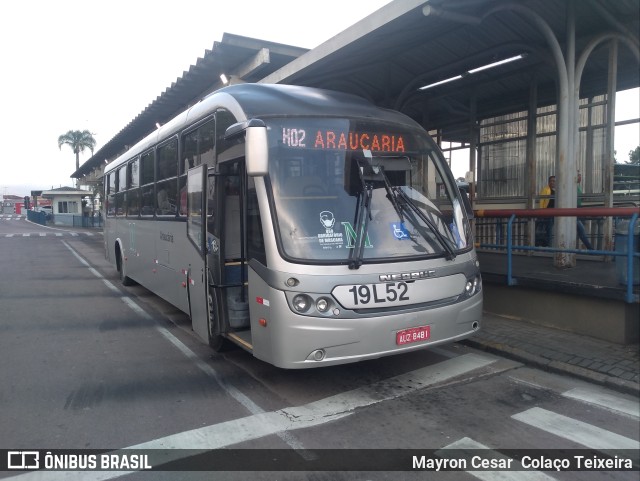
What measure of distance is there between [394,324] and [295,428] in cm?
134

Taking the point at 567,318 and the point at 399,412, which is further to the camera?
the point at 567,318

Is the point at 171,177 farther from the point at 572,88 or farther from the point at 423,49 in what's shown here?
the point at 572,88

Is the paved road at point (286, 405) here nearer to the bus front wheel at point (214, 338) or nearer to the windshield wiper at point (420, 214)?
the bus front wheel at point (214, 338)

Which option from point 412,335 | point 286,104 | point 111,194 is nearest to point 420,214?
point 412,335

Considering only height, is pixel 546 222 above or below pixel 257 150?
below

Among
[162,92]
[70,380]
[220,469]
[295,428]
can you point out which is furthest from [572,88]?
[162,92]

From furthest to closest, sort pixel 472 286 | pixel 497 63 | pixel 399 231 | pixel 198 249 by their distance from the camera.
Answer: pixel 497 63, pixel 198 249, pixel 472 286, pixel 399 231

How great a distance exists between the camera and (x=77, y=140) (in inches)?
2940

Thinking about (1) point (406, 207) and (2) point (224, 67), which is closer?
(1) point (406, 207)

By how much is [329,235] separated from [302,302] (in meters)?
0.71

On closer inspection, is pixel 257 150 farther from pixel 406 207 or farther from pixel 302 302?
pixel 406 207

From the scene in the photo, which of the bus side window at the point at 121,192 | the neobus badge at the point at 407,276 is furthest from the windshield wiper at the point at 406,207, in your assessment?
the bus side window at the point at 121,192

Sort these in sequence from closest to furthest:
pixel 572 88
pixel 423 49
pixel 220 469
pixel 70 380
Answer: pixel 220 469 < pixel 70 380 < pixel 572 88 < pixel 423 49

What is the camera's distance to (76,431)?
178 inches
